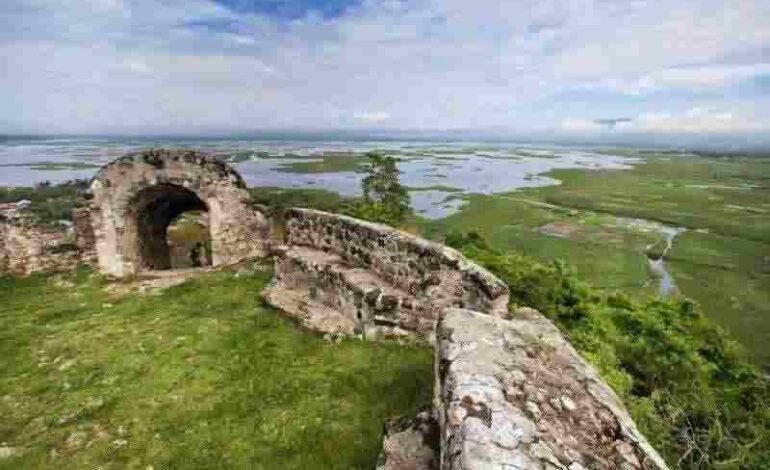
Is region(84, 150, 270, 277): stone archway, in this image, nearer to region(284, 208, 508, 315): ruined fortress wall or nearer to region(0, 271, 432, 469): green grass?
region(284, 208, 508, 315): ruined fortress wall

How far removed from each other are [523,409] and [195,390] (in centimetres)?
465

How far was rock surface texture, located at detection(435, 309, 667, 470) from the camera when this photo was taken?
3178 mm

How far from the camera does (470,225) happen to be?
179 ft

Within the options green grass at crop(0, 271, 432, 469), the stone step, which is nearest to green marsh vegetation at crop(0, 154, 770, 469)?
green grass at crop(0, 271, 432, 469)

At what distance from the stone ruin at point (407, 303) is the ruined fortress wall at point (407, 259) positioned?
0.06ft

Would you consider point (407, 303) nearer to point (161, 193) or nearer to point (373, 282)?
point (373, 282)

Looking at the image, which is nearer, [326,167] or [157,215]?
[157,215]

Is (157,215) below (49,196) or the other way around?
the other way around

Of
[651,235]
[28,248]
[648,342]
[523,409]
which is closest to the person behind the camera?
[523,409]

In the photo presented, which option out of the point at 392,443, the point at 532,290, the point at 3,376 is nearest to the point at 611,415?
the point at 392,443

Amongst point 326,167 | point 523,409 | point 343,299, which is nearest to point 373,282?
point 343,299

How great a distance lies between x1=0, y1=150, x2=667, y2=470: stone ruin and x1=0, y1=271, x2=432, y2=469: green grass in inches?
29.6

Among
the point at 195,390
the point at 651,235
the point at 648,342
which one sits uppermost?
Answer: the point at 195,390

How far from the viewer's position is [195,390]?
262 inches
